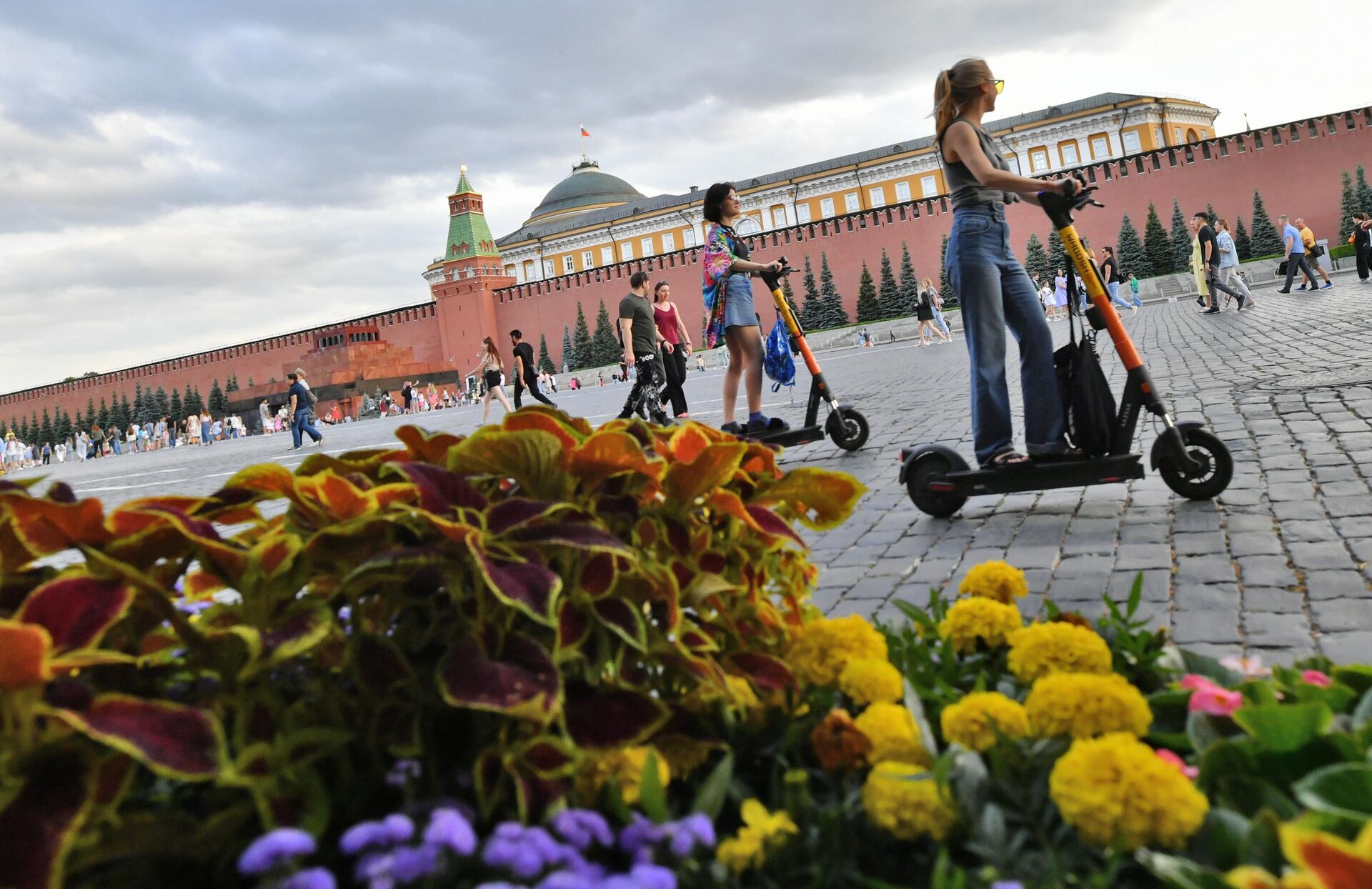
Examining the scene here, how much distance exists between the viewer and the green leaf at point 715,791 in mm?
1032

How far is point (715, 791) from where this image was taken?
3.43 feet

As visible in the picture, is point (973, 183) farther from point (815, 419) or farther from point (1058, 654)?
point (1058, 654)

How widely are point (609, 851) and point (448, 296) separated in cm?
5342

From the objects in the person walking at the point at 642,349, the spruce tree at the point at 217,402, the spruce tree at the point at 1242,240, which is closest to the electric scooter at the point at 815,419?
the person walking at the point at 642,349

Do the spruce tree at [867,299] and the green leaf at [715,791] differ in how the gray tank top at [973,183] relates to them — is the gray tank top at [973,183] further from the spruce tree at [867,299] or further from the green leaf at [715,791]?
the spruce tree at [867,299]

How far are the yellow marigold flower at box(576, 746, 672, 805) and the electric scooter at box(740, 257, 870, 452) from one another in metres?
5.30

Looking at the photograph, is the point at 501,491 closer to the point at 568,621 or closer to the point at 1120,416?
the point at 568,621

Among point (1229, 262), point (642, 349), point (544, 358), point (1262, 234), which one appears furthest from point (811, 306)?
point (642, 349)

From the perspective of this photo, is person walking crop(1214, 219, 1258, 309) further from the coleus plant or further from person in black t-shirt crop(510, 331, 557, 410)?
the coleus plant

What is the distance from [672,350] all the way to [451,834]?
9.31m

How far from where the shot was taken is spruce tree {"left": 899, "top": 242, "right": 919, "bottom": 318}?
43.7 metres

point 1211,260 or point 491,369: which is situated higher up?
point 491,369

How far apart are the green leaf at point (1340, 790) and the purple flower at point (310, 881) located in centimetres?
79

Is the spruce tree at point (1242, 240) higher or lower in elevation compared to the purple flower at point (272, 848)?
higher
